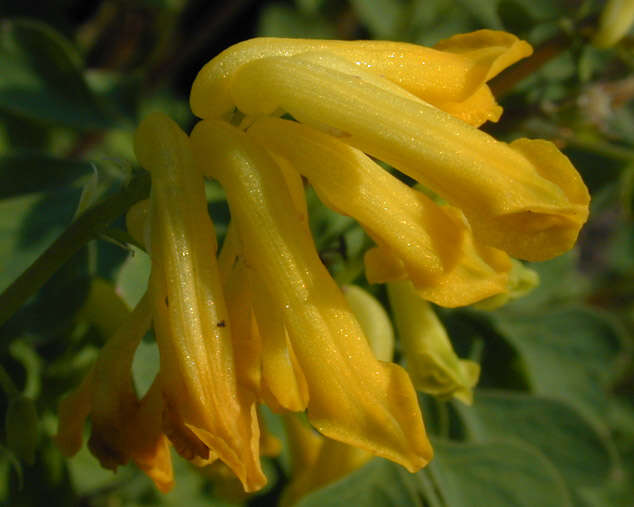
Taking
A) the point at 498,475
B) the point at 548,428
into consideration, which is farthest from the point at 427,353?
the point at 548,428

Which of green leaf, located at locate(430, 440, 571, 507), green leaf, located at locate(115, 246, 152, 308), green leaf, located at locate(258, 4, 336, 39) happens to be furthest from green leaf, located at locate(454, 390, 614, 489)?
green leaf, located at locate(258, 4, 336, 39)

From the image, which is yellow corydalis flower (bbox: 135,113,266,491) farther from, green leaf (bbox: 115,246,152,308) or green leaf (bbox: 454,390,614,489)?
green leaf (bbox: 454,390,614,489)

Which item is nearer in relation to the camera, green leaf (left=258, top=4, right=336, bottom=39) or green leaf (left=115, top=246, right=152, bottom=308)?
green leaf (left=115, top=246, right=152, bottom=308)

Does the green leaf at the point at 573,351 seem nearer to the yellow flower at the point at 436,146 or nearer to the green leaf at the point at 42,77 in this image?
the yellow flower at the point at 436,146

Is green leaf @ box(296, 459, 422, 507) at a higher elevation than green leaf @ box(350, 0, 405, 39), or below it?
below

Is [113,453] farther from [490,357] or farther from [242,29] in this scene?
[242,29]

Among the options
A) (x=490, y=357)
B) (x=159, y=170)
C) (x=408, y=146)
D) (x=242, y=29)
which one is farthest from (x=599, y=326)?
(x=242, y=29)
